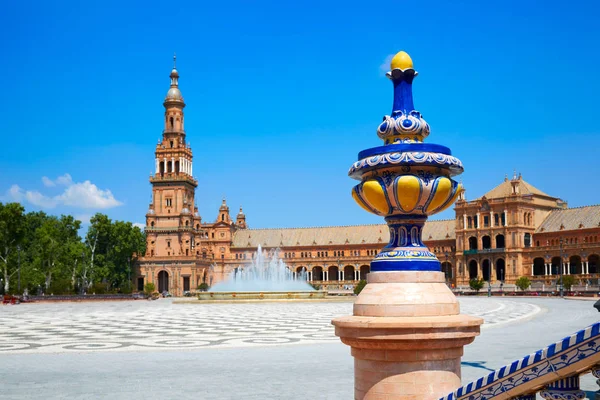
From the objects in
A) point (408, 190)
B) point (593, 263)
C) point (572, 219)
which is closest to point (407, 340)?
point (408, 190)

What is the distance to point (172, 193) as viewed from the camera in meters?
97.4

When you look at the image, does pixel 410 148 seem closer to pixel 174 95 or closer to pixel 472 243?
pixel 472 243

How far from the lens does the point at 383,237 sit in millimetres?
105375

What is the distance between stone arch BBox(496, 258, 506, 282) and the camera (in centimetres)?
8638

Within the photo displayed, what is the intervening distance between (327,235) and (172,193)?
28475 millimetres

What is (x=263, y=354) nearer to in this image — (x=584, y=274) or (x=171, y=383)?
(x=171, y=383)

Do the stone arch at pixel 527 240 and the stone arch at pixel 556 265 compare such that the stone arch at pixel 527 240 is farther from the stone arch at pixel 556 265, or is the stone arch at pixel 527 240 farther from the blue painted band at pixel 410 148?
the blue painted band at pixel 410 148

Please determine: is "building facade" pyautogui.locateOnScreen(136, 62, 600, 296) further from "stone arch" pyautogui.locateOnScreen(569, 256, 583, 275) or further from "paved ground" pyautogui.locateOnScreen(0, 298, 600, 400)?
"paved ground" pyautogui.locateOnScreen(0, 298, 600, 400)

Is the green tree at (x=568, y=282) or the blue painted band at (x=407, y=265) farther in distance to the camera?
the green tree at (x=568, y=282)

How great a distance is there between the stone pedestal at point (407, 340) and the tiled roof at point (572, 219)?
83.3m

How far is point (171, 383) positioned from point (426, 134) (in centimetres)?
748

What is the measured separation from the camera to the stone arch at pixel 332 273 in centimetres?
10819

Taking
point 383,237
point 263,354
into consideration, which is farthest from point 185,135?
point 263,354

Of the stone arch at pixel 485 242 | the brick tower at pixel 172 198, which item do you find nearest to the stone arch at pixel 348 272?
the stone arch at pixel 485 242
